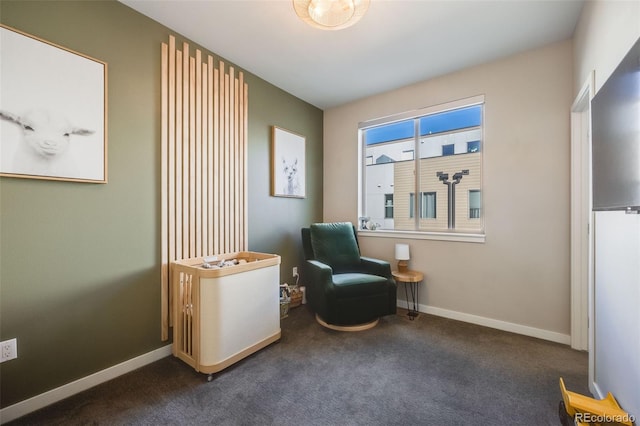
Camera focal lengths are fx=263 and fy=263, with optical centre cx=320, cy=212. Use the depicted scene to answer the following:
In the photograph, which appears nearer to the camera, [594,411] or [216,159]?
[594,411]

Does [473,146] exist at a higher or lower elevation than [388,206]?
higher

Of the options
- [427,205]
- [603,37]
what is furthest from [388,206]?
[603,37]

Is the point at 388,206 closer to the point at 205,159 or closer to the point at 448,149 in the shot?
the point at 448,149

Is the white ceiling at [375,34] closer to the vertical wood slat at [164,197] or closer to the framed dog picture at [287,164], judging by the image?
the vertical wood slat at [164,197]

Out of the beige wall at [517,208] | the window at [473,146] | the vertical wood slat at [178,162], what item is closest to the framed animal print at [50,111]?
the vertical wood slat at [178,162]

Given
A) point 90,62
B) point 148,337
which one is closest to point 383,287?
point 148,337

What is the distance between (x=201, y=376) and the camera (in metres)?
1.81

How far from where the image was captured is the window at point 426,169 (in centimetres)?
280

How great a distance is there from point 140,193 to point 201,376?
1.37 metres

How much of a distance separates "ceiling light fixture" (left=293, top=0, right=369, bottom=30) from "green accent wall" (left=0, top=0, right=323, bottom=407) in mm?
870

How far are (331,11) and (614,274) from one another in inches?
82.5

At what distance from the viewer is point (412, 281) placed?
108 inches

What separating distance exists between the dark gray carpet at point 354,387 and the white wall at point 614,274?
358 mm

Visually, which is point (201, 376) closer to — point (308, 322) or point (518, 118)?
point (308, 322)
